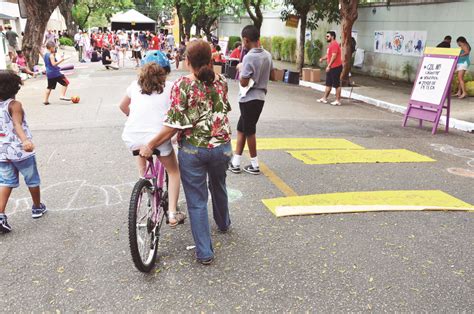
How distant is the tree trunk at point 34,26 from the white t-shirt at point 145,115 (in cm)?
1909

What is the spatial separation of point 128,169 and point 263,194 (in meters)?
1.96

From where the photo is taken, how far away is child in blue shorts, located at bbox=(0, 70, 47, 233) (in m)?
3.96

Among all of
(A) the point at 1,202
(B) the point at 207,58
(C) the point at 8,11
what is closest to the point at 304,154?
(B) the point at 207,58

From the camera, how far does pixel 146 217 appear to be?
3.45m

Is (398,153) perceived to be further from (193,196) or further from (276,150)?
(193,196)

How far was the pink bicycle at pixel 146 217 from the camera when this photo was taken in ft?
10.3

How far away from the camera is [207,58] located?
332cm

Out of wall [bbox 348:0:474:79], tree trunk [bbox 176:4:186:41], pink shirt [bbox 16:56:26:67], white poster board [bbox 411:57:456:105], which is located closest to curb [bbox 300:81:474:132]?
white poster board [bbox 411:57:456:105]

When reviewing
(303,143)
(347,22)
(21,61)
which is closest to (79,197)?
(303,143)

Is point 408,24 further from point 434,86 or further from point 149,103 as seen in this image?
point 149,103

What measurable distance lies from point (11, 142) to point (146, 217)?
1.59 metres

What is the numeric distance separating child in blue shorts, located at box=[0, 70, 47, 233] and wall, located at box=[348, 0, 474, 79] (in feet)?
43.3

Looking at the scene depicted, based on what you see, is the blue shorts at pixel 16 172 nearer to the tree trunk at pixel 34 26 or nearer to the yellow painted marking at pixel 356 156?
the yellow painted marking at pixel 356 156

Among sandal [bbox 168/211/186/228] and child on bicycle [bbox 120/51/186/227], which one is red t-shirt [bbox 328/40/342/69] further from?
child on bicycle [bbox 120/51/186/227]
